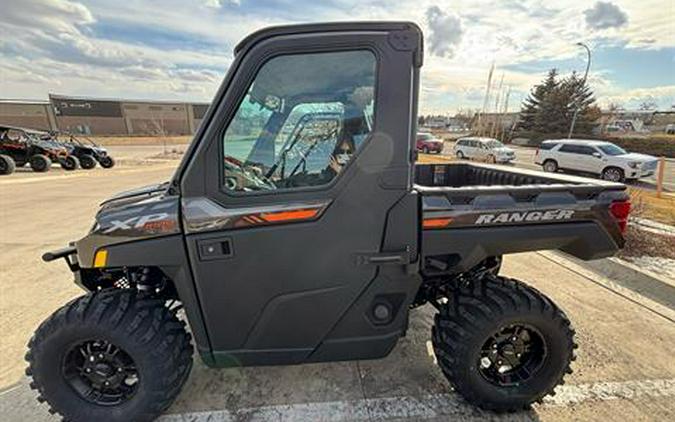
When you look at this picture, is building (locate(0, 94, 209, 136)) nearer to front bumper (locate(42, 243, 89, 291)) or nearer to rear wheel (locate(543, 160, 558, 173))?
rear wheel (locate(543, 160, 558, 173))

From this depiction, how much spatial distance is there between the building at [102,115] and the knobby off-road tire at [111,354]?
6194 centimetres

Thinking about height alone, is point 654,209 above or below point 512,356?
below

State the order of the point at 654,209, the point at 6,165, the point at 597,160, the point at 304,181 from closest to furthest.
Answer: the point at 304,181
the point at 654,209
the point at 6,165
the point at 597,160

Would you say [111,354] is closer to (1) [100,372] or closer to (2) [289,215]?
(1) [100,372]

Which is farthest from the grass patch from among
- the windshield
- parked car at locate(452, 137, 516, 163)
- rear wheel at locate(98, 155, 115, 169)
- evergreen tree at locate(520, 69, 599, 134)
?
evergreen tree at locate(520, 69, 599, 134)

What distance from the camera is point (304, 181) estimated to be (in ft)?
6.46

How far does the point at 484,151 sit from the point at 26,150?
23261 mm

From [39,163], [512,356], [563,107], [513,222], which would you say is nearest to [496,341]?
[512,356]

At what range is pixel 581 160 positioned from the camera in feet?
51.7

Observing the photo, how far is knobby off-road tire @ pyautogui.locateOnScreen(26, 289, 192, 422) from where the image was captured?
2025mm

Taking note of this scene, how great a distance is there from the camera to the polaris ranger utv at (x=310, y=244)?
6.23ft

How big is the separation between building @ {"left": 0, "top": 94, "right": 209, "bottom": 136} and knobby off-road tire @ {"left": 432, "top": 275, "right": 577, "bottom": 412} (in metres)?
62.8

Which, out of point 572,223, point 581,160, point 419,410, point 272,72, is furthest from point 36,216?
point 581,160

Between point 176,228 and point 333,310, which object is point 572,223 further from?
point 176,228
